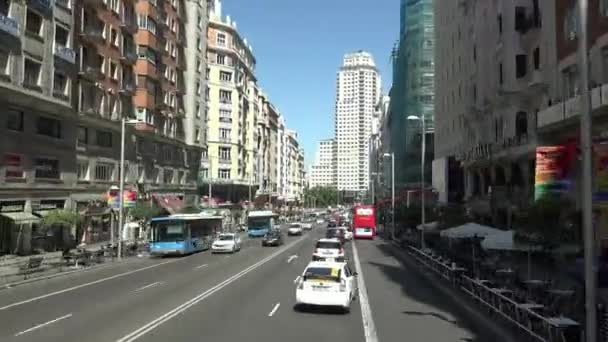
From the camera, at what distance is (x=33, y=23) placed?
1489 inches

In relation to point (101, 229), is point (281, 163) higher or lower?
higher

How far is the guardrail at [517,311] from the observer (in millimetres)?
12273

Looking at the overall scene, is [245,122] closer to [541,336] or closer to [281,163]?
[281,163]

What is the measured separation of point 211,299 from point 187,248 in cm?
2294

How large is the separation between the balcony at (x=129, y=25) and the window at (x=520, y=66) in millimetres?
33402

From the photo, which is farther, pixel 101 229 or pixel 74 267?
pixel 101 229

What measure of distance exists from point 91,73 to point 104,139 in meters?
6.44

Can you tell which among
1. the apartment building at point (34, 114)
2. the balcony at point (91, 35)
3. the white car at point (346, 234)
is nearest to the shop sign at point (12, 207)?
the apartment building at point (34, 114)

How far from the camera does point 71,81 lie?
140ft

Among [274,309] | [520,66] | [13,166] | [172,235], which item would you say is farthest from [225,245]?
[274,309]

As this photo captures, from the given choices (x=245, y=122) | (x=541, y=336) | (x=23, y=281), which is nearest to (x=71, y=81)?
(x=23, y=281)

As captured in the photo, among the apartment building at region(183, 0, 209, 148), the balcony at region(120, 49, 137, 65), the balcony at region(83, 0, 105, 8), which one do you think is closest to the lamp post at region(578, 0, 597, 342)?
the balcony at region(83, 0, 105, 8)

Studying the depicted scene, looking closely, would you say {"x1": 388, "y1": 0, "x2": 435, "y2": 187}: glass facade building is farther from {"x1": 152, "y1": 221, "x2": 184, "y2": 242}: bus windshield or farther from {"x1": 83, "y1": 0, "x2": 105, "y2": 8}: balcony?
{"x1": 152, "y1": 221, "x2": 184, "y2": 242}: bus windshield

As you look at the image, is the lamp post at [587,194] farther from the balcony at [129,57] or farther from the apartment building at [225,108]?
the apartment building at [225,108]
